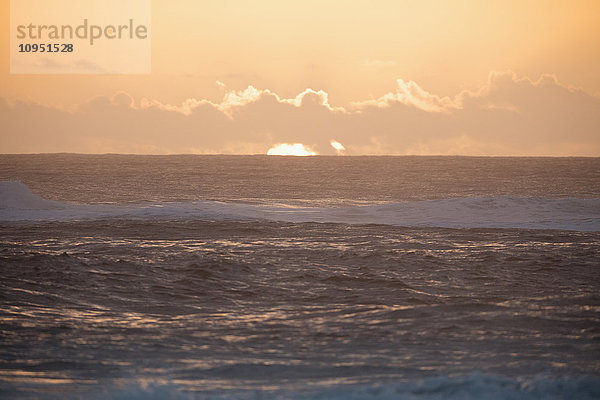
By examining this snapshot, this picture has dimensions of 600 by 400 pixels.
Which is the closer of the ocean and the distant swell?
the ocean

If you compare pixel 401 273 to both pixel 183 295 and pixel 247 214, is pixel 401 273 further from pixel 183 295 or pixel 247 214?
pixel 247 214

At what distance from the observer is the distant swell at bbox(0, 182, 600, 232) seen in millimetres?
19688

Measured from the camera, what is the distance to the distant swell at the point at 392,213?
19688 mm

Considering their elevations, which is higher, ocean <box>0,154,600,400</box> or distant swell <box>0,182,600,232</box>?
distant swell <box>0,182,600,232</box>

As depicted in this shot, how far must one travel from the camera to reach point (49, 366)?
5.87 meters

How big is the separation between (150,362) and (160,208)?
16.7 m

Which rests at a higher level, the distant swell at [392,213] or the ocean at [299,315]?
the distant swell at [392,213]

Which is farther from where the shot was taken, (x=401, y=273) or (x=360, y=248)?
(x=360, y=248)

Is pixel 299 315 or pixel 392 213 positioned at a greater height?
pixel 392 213

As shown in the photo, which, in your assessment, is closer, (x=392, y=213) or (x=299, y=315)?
(x=299, y=315)

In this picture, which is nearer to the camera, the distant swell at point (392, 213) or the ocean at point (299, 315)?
the ocean at point (299, 315)

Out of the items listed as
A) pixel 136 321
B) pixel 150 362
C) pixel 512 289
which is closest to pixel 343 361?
pixel 150 362

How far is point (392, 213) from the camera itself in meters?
22.6

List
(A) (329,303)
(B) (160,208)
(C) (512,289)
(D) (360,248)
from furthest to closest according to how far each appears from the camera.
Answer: (B) (160,208)
(D) (360,248)
(C) (512,289)
(A) (329,303)
